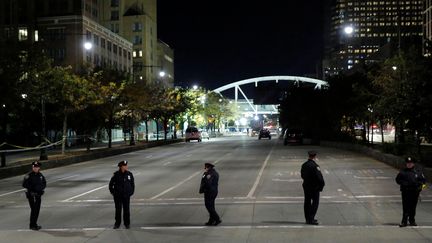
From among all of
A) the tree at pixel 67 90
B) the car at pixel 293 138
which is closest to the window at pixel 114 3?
the car at pixel 293 138

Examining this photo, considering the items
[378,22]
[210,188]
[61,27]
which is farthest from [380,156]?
[378,22]

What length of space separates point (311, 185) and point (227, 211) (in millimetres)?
3328

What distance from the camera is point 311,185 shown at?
1238 centimetres

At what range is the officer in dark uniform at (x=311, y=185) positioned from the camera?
12328 mm

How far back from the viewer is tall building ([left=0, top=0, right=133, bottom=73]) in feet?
315

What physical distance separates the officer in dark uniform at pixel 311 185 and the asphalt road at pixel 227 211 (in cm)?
28

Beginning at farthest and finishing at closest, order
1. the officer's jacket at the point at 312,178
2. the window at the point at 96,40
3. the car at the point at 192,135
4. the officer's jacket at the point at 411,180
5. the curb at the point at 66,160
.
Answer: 1. the window at the point at 96,40
2. the car at the point at 192,135
3. the curb at the point at 66,160
4. the officer's jacket at the point at 312,178
5. the officer's jacket at the point at 411,180

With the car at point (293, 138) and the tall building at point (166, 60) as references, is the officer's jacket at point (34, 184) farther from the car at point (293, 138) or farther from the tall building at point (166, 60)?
the tall building at point (166, 60)

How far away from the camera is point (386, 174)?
25422 millimetres

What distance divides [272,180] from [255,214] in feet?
29.3

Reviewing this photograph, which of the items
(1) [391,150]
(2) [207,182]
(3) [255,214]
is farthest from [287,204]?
(1) [391,150]

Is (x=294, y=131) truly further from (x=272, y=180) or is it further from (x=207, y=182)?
(x=207, y=182)

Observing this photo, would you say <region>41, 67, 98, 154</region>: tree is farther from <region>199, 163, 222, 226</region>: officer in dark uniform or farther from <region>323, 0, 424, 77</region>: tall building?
<region>323, 0, 424, 77</region>: tall building

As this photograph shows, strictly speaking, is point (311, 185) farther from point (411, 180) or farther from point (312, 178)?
point (411, 180)
